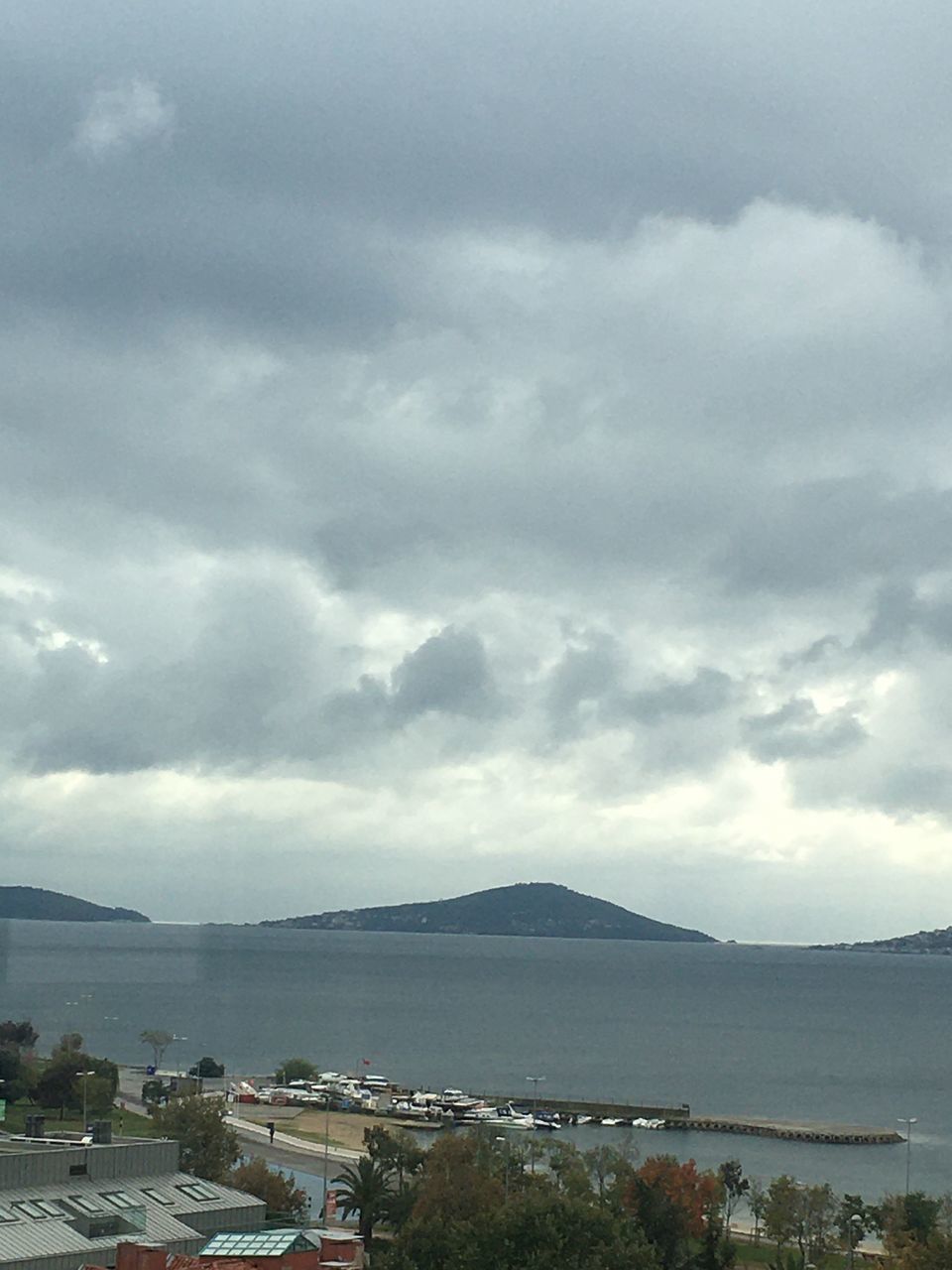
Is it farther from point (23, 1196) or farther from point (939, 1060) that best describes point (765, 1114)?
point (23, 1196)

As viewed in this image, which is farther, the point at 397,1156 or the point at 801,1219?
the point at 801,1219

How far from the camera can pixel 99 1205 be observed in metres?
39.2

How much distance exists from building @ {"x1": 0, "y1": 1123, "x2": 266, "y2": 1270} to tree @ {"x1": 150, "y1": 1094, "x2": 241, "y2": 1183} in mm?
17058

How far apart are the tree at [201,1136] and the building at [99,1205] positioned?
17058mm

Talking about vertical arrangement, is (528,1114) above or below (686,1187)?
below

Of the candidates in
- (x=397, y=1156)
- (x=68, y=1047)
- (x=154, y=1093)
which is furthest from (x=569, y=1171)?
(x=68, y=1047)

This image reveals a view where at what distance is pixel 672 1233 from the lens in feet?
165

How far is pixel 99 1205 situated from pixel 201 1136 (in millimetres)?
24640

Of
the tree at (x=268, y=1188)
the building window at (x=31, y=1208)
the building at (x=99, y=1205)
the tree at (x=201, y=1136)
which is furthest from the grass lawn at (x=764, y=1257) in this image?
the building window at (x=31, y=1208)

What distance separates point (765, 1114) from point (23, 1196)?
95181 mm

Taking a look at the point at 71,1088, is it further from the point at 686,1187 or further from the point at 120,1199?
the point at 120,1199

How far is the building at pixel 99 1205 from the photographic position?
3566 cm

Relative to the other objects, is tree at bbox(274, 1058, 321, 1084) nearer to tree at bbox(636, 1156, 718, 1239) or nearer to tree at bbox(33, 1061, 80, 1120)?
tree at bbox(33, 1061, 80, 1120)

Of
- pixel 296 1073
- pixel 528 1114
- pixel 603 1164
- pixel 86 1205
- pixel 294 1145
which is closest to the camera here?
pixel 86 1205
